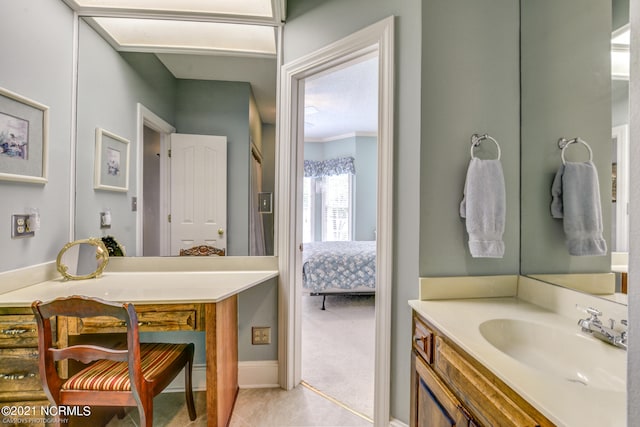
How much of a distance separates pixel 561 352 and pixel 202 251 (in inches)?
75.7

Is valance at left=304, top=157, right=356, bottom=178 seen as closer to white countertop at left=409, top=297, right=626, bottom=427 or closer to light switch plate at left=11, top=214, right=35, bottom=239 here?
white countertop at left=409, top=297, right=626, bottom=427

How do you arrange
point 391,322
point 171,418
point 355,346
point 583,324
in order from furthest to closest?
point 355,346
point 171,418
point 391,322
point 583,324

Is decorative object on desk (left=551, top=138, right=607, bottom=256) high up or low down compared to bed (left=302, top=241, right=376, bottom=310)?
up

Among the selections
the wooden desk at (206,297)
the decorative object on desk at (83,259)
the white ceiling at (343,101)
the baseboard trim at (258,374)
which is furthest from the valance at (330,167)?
the decorative object on desk at (83,259)

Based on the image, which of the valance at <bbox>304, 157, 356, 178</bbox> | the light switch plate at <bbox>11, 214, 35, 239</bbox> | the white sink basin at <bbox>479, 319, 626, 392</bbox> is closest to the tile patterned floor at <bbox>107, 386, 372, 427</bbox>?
the white sink basin at <bbox>479, 319, 626, 392</bbox>

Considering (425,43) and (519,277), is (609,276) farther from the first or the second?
(425,43)

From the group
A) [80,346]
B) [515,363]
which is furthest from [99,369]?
[515,363]

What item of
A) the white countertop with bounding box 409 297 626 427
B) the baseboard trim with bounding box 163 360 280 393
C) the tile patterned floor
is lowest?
the tile patterned floor

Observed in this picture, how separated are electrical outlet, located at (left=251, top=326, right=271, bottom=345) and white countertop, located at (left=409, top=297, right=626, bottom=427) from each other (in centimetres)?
111

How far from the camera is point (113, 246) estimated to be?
1.93 meters

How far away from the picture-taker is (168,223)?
77.6 inches

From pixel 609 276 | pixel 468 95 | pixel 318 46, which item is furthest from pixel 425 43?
pixel 609 276

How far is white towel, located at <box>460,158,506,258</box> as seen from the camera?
128 centimetres

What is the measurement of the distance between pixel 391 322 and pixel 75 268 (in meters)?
1.93
